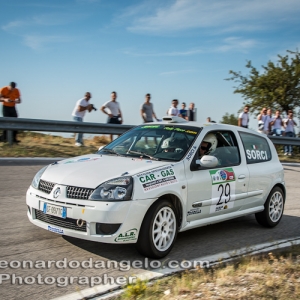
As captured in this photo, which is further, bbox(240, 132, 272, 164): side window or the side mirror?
bbox(240, 132, 272, 164): side window

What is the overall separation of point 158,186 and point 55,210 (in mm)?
1222

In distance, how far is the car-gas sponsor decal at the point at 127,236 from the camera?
535cm

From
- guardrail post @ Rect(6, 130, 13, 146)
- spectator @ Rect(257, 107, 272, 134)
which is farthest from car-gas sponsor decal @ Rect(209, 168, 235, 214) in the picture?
spectator @ Rect(257, 107, 272, 134)

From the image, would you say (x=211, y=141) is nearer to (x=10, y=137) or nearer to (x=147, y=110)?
(x=10, y=137)

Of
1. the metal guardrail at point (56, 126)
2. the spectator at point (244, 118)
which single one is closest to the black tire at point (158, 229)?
the metal guardrail at point (56, 126)

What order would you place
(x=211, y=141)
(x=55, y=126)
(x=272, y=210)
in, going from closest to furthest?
(x=211, y=141) < (x=272, y=210) < (x=55, y=126)

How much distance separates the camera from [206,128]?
22.8 ft

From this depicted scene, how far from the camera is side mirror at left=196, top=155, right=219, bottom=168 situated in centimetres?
626

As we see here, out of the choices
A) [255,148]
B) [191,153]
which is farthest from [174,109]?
[191,153]

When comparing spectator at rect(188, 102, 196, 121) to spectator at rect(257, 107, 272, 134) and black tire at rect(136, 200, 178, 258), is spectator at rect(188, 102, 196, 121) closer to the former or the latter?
spectator at rect(257, 107, 272, 134)

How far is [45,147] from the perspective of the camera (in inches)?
Answer: 569

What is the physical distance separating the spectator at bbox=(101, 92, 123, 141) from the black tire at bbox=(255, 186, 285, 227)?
26.2 feet

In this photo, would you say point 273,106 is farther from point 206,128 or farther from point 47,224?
point 47,224

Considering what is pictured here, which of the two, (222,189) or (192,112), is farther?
(192,112)
